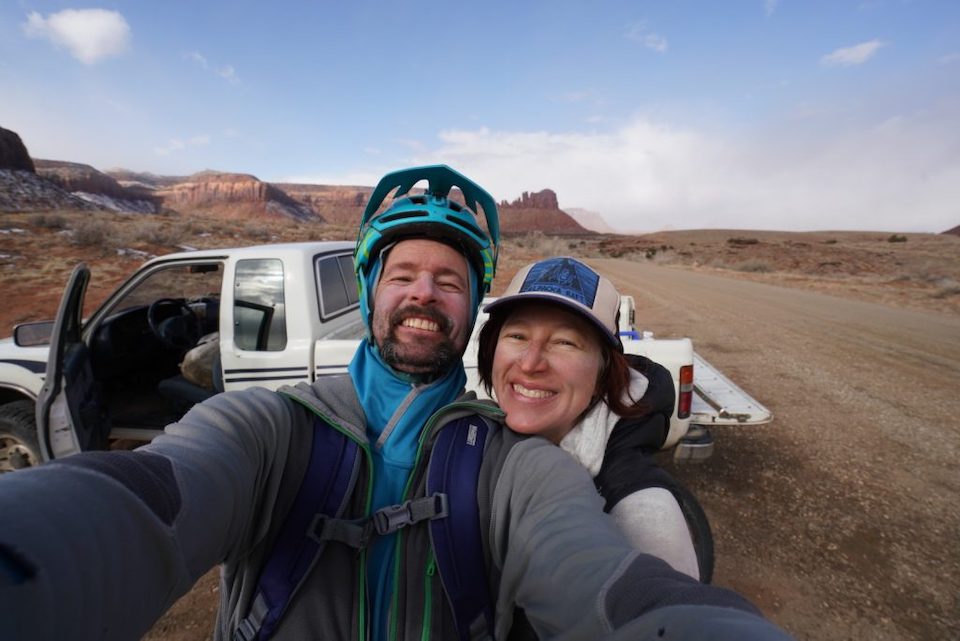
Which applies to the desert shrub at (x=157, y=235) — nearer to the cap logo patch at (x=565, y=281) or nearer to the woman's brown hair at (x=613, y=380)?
the cap logo patch at (x=565, y=281)

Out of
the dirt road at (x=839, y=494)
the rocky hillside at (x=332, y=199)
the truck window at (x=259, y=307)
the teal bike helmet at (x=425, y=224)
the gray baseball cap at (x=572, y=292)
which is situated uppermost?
the rocky hillside at (x=332, y=199)

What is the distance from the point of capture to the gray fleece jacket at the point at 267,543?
0.69 metres

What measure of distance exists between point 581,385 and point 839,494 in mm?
3637

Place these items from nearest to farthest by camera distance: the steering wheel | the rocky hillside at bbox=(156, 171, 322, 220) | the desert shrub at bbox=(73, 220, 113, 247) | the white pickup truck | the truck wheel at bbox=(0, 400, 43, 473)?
the white pickup truck → the truck wheel at bbox=(0, 400, 43, 473) → the steering wheel → the desert shrub at bbox=(73, 220, 113, 247) → the rocky hillside at bbox=(156, 171, 322, 220)

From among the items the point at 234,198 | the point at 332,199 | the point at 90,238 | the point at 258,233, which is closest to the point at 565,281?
the point at 90,238

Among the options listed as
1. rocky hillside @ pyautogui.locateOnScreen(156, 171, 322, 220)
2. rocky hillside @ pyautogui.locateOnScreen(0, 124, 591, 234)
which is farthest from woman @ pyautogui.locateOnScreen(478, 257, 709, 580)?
rocky hillside @ pyautogui.locateOnScreen(156, 171, 322, 220)

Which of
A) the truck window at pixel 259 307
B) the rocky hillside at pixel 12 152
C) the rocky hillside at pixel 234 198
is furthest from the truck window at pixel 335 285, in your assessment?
the rocky hillside at pixel 234 198

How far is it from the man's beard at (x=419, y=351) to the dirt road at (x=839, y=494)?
7.53 ft

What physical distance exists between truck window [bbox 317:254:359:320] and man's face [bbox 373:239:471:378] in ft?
6.61

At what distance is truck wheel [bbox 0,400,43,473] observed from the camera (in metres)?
3.39

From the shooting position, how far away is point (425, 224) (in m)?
1.98

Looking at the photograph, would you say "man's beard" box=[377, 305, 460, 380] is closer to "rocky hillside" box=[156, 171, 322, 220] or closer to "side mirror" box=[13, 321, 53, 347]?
"side mirror" box=[13, 321, 53, 347]

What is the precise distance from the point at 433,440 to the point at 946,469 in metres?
5.59

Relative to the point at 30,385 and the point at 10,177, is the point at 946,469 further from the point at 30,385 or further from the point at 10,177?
the point at 10,177
